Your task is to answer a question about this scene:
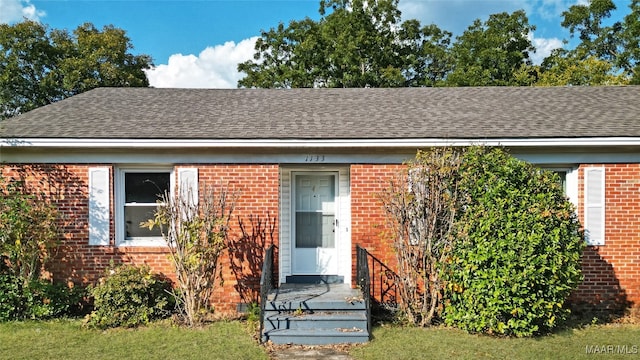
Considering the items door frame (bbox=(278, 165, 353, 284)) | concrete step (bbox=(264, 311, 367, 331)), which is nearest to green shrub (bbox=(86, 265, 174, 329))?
concrete step (bbox=(264, 311, 367, 331))

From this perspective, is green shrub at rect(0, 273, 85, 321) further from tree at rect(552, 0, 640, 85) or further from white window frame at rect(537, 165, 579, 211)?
tree at rect(552, 0, 640, 85)

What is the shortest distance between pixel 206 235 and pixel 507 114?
6.33 m

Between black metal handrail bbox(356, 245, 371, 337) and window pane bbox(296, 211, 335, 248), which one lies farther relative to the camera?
window pane bbox(296, 211, 335, 248)

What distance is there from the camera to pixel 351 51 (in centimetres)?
2473

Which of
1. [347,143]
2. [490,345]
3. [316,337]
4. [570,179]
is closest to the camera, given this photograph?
[490,345]

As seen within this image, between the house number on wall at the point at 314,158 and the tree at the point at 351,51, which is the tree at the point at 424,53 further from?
the house number on wall at the point at 314,158

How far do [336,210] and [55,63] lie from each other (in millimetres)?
25346

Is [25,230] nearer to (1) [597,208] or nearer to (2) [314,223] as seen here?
(2) [314,223]

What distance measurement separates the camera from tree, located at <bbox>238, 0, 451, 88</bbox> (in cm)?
2517

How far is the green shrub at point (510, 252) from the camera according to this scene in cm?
668

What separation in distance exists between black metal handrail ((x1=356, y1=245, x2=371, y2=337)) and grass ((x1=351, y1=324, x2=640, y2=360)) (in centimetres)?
41

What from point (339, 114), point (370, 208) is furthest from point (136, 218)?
point (339, 114)

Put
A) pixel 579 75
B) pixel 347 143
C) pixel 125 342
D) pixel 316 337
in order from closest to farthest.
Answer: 1. pixel 125 342
2. pixel 316 337
3. pixel 347 143
4. pixel 579 75

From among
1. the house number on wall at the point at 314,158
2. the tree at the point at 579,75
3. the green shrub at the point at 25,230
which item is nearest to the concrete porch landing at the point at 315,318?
the house number on wall at the point at 314,158
